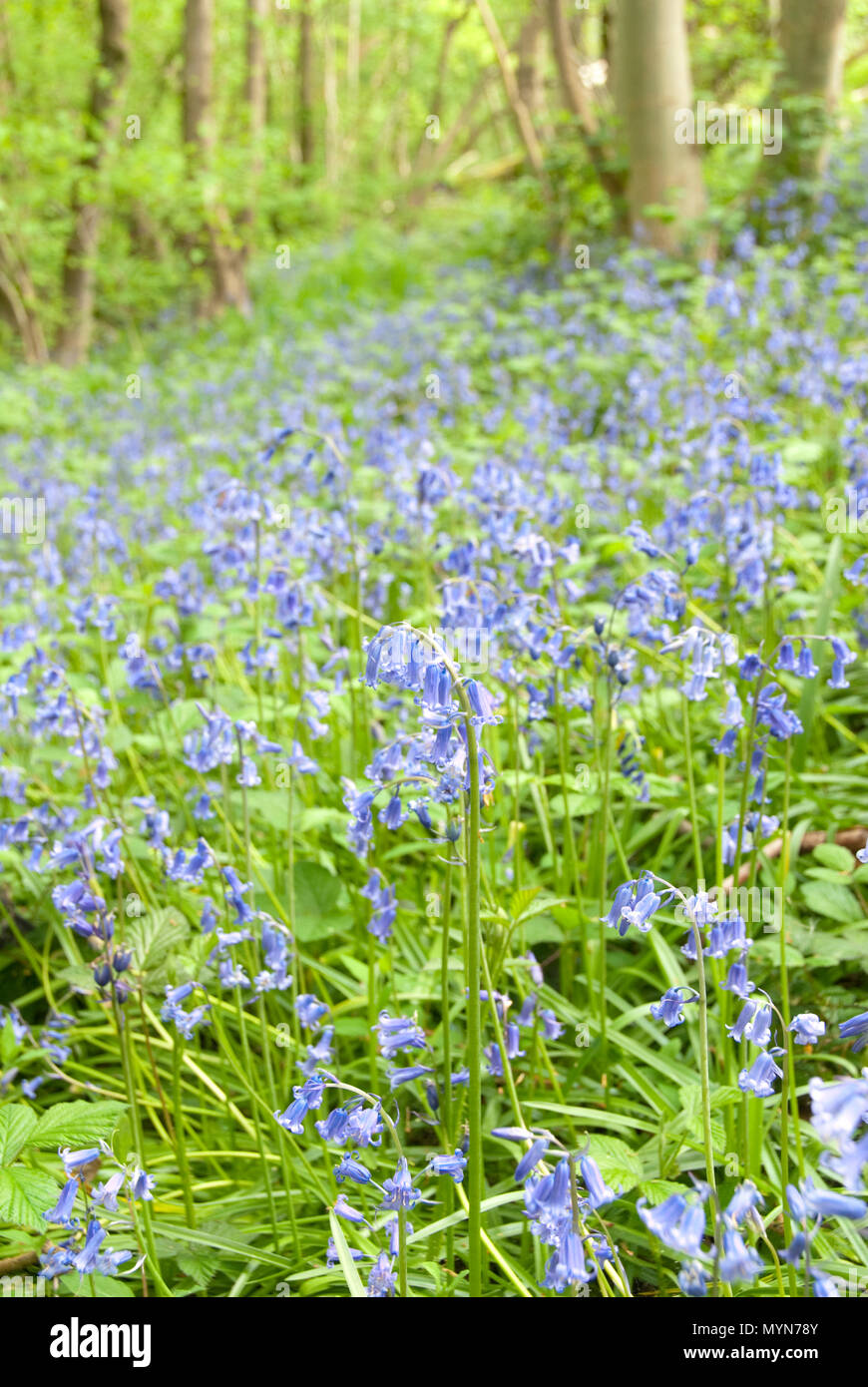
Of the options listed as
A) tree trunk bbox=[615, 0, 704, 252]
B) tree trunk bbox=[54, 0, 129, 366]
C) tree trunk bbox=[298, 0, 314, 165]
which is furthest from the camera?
tree trunk bbox=[298, 0, 314, 165]

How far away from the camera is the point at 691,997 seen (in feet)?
4.99

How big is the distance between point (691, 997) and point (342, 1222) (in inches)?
35.6

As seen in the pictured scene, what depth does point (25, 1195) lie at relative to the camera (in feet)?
5.35

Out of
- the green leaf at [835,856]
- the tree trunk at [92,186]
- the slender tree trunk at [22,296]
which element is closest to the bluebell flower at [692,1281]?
the green leaf at [835,856]

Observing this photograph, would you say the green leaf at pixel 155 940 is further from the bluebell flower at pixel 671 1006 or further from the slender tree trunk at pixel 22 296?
the slender tree trunk at pixel 22 296

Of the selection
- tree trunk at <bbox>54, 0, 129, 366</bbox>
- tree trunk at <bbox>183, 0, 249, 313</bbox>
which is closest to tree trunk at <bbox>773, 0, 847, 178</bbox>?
tree trunk at <bbox>183, 0, 249, 313</bbox>

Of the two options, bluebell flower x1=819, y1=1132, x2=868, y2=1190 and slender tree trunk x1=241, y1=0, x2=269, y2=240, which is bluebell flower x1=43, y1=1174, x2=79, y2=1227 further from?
slender tree trunk x1=241, y1=0, x2=269, y2=240

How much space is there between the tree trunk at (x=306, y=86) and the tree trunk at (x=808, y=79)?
11.6m

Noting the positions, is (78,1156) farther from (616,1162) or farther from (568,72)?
(568,72)

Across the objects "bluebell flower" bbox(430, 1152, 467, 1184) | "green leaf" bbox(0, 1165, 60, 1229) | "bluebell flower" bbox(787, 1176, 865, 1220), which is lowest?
"green leaf" bbox(0, 1165, 60, 1229)

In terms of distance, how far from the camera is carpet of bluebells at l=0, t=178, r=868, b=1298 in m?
1.59

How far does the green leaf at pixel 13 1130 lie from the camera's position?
1.67m
